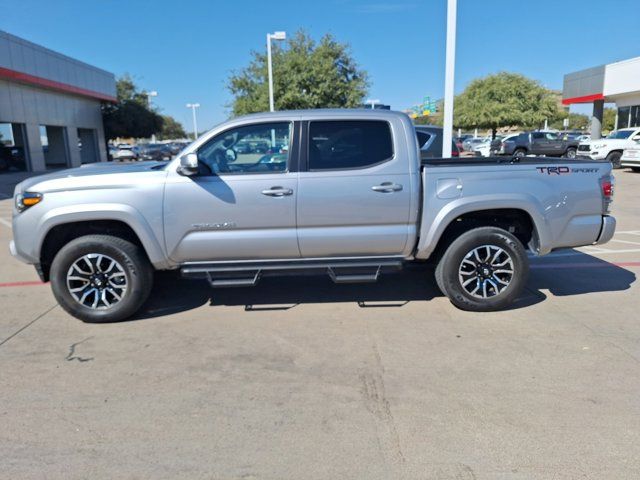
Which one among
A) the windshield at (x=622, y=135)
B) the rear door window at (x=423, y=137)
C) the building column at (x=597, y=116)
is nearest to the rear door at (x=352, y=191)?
the rear door window at (x=423, y=137)

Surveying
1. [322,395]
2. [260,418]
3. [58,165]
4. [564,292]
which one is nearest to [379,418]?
[322,395]

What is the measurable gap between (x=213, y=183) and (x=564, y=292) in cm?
409

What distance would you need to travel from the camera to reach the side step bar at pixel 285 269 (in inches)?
184

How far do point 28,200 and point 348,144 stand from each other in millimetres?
3077

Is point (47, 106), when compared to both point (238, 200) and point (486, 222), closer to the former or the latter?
point (238, 200)

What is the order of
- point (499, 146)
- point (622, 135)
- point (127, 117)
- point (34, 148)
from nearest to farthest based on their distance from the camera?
point (622, 135), point (34, 148), point (499, 146), point (127, 117)

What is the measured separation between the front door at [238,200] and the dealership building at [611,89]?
30023 mm

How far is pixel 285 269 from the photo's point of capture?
4.74 metres

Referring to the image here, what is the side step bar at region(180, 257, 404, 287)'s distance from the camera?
15.4ft

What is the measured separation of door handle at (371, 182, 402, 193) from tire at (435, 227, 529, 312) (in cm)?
85

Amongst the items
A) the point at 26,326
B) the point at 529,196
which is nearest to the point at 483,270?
the point at 529,196

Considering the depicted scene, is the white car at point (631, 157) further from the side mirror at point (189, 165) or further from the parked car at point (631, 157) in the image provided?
the side mirror at point (189, 165)

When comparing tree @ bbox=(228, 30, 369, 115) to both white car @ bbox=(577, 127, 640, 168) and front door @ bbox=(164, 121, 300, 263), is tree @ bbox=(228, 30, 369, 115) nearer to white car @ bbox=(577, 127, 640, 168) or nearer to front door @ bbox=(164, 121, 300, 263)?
white car @ bbox=(577, 127, 640, 168)

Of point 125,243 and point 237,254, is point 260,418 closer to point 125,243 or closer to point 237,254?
point 237,254
